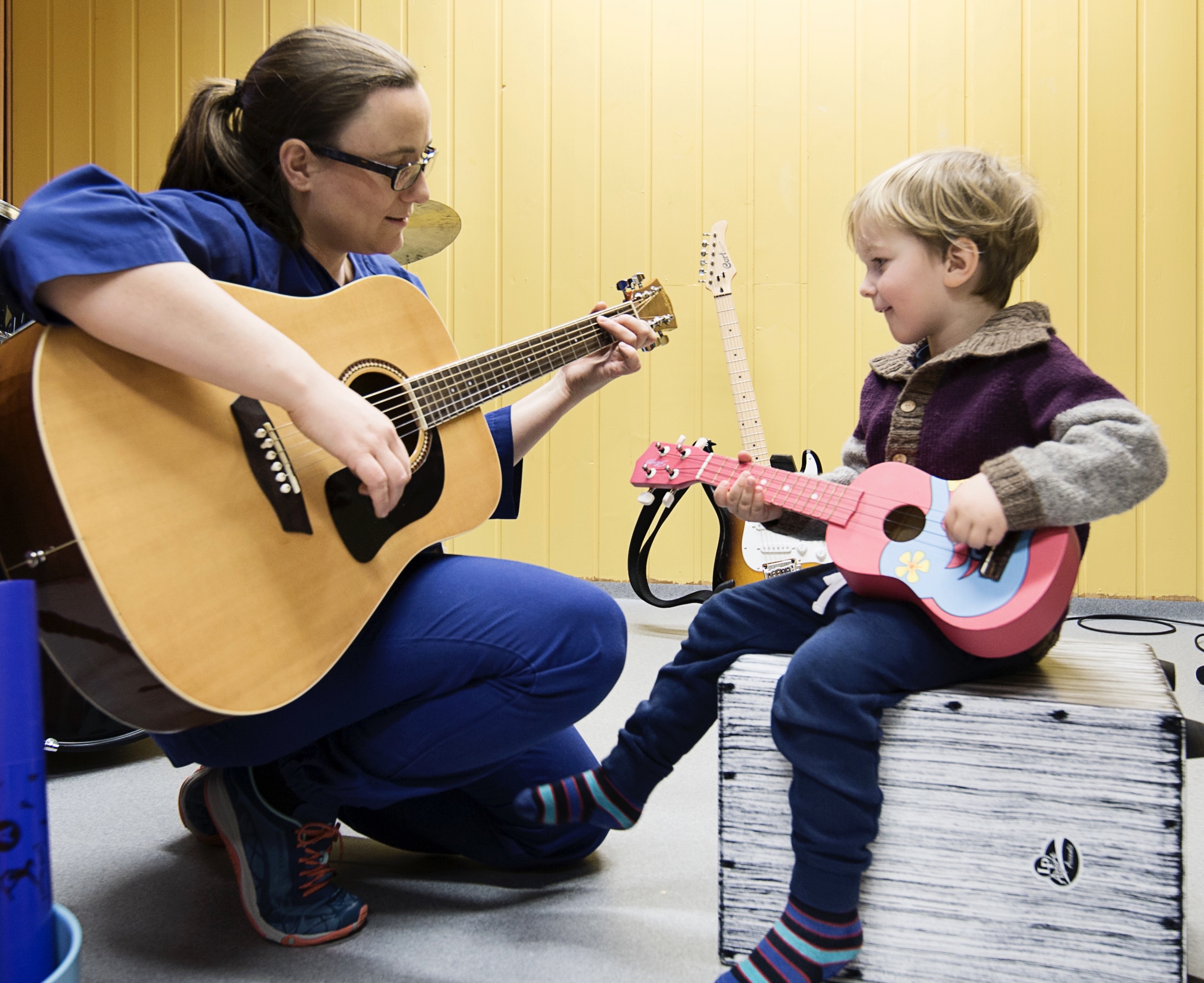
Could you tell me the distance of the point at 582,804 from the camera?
1.12 metres

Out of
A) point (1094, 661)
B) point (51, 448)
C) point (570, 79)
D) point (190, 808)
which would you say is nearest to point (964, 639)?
point (1094, 661)

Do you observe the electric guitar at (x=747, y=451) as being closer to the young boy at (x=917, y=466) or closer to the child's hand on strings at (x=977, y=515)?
the young boy at (x=917, y=466)

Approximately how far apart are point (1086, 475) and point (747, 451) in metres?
1.63

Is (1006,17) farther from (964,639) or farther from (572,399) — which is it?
(964,639)

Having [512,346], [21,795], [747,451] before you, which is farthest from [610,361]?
[747,451]

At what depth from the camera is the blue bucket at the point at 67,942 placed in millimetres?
773

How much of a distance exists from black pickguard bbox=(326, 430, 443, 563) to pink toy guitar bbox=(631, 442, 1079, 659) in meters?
0.45

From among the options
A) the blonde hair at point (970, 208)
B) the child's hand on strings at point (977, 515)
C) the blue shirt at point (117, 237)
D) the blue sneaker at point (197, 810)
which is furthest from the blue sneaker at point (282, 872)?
the blonde hair at point (970, 208)

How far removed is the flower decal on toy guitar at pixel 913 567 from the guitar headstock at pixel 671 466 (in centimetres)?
34

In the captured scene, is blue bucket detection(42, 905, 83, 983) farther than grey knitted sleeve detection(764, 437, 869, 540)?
No

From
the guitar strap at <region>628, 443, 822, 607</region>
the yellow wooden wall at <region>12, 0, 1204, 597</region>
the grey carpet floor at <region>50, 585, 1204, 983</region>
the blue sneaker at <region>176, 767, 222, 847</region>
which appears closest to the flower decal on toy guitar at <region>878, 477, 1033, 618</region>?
the grey carpet floor at <region>50, 585, 1204, 983</region>

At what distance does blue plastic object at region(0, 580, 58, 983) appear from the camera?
737 millimetres

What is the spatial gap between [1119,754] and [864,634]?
258 mm

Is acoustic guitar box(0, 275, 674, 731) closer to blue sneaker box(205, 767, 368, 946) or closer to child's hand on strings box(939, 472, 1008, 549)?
blue sneaker box(205, 767, 368, 946)
